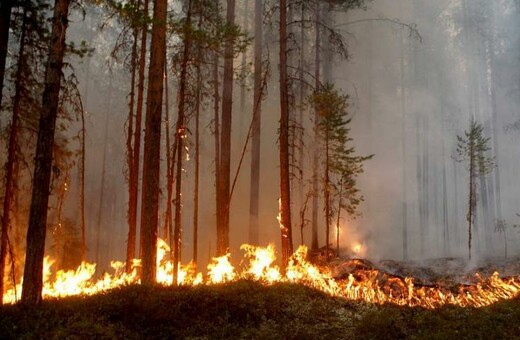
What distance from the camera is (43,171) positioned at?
842cm

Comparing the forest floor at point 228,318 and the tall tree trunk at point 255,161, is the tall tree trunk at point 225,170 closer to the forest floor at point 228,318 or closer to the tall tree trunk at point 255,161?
the tall tree trunk at point 255,161

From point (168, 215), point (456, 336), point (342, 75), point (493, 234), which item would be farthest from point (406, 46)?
point (456, 336)

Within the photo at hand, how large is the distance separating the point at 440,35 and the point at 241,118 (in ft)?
101

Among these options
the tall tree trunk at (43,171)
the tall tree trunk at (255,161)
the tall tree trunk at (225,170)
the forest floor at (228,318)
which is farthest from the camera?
the tall tree trunk at (255,161)

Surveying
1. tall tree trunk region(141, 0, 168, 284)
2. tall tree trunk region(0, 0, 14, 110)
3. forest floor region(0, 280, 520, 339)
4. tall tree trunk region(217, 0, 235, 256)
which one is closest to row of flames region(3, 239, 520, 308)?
tall tree trunk region(141, 0, 168, 284)

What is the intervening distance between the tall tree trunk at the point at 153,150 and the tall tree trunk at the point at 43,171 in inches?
95.7

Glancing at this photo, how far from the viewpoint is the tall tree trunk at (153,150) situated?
10383 mm

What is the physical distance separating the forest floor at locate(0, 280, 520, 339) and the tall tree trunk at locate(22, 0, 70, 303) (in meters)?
0.55

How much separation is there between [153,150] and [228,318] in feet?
15.9

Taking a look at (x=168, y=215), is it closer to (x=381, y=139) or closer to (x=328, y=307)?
(x=328, y=307)

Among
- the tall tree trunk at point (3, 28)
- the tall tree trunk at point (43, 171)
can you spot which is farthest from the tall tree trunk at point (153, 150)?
the tall tree trunk at point (3, 28)

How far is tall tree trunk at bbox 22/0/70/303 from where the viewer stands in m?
8.12

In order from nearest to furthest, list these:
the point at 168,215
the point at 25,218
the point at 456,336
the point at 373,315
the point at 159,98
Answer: the point at 456,336, the point at 373,315, the point at 159,98, the point at 168,215, the point at 25,218

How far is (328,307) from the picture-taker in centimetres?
986
